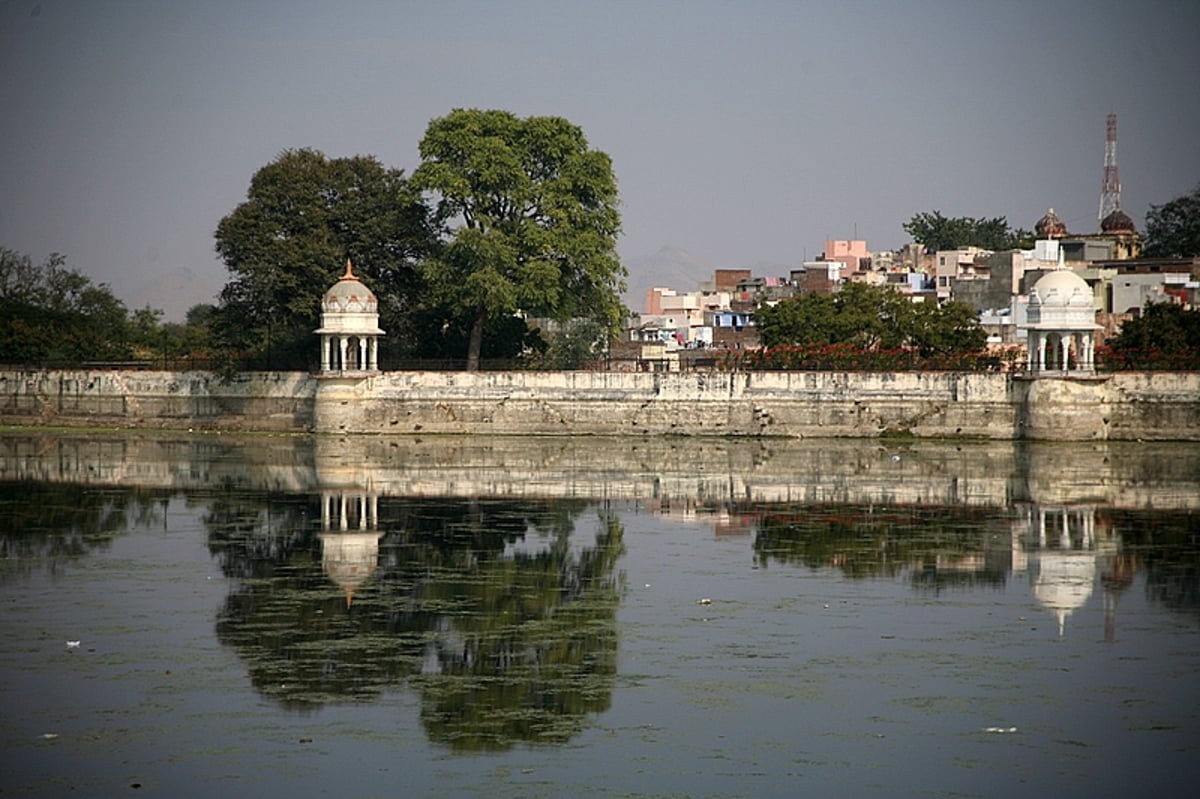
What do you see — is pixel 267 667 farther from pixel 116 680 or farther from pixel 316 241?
pixel 316 241

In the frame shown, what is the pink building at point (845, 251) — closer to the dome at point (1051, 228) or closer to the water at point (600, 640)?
the dome at point (1051, 228)

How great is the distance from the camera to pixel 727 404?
39.3 meters

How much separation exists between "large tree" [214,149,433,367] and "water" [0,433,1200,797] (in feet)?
52.1

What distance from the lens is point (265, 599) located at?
16.1m

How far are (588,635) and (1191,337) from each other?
31592mm

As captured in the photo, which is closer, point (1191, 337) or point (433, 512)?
point (433, 512)

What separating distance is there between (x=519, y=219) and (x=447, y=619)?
28.8 meters

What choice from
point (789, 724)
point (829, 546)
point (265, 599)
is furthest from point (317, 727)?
point (829, 546)

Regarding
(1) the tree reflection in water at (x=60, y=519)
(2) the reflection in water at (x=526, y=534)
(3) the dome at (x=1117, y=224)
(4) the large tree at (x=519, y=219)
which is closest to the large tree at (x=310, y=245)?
(4) the large tree at (x=519, y=219)

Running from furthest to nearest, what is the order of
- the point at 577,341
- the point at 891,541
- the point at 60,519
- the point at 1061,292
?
the point at 577,341, the point at 1061,292, the point at 60,519, the point at 891,541

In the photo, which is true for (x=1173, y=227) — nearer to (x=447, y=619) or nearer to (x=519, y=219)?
(x=519, y=219)

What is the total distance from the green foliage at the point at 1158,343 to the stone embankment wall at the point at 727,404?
105 cm

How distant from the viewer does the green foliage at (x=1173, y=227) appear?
74.8 meters

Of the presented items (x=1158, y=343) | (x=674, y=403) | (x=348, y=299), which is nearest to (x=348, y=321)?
(x=348, y=299)
